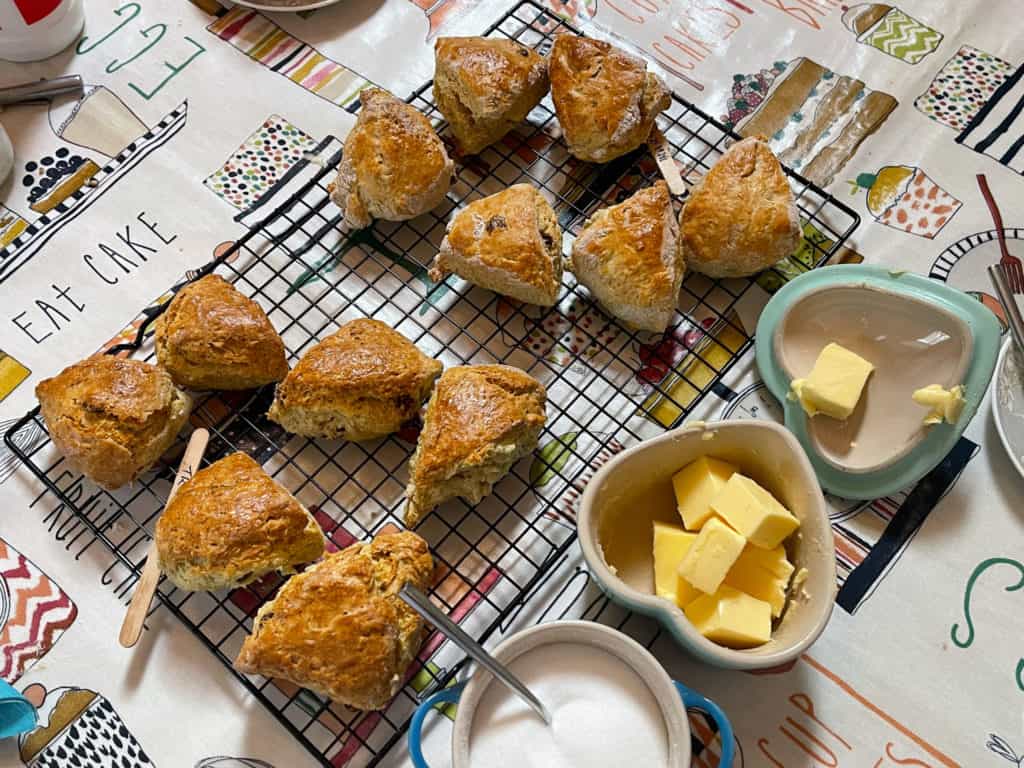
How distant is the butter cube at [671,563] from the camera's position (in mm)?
1218

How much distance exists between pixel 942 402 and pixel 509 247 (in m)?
0.75

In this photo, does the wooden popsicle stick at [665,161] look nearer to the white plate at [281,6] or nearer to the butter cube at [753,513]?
the butter cube at [753,513]

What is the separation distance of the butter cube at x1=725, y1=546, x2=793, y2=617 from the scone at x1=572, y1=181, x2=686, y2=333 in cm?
46

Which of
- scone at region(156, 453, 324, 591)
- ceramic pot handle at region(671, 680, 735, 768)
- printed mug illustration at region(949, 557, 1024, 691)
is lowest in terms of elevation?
printed mug illustration at region(949, 557, 1024, 691)

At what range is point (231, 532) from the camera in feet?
4.05

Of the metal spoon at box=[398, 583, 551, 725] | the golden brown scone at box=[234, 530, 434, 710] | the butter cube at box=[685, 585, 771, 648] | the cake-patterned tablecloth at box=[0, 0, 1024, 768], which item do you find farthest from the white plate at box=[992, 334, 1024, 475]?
the golden brown scone at box=[234, 530, 434, 710]

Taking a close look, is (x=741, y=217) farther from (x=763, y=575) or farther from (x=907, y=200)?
(x=763, y=575)

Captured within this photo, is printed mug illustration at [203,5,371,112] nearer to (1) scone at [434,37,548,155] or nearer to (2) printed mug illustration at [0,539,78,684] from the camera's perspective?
(1) scone at [434,37,548,155]

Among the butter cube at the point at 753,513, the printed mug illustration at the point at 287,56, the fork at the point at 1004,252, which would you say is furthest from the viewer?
the printed mug illustration at the point at 287,56

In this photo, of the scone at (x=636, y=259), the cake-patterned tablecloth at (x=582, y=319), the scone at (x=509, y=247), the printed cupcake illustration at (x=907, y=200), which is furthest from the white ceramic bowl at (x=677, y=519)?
the printed cupcake illustration at (x=907, y=200)

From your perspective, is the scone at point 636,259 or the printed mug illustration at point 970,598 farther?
the scone at point 636,259

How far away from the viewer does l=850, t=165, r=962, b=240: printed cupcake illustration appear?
5.49 feet

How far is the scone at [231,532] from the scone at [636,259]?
643mm

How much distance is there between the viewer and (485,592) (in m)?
1.34
